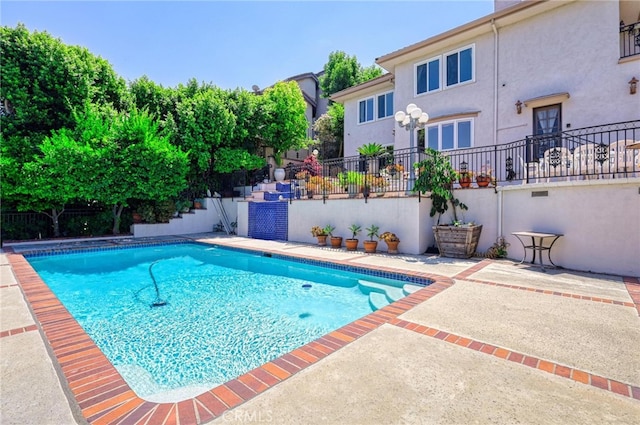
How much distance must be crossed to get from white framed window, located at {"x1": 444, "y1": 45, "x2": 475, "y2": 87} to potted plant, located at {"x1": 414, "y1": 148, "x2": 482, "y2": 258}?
18.9 feet

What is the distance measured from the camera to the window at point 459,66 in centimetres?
1312

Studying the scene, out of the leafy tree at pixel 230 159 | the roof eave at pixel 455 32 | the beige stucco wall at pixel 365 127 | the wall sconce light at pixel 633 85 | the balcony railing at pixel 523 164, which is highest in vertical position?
the roof eave at pixel 455 32

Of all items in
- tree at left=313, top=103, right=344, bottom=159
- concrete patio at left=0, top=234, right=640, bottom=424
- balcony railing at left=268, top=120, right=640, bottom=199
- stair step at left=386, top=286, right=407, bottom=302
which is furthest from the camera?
tree at left=313, top=103, right=344, bottom=159

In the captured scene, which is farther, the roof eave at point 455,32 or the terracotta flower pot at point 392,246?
the roof eave at point 455,32

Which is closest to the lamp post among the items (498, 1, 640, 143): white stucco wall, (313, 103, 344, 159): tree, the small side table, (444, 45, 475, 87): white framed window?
the small side table

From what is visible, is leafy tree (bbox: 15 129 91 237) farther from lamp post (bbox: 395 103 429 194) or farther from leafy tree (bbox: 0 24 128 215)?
lamp post (bbox: 395 103 429 194)

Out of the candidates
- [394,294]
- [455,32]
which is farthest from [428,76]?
[394,294]

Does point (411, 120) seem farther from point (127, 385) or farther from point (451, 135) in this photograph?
point (127, 385)

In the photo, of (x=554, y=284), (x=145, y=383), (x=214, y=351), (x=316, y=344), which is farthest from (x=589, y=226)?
(x=145, y=383)

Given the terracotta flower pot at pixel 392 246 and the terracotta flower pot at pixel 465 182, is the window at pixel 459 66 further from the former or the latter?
the terracotta flower pot at pixel 392 246

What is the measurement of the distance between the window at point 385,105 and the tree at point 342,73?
39.0 feet

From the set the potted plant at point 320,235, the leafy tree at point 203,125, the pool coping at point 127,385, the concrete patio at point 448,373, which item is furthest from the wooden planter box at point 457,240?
the leafy tree at point 203,125

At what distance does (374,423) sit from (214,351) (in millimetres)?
2919

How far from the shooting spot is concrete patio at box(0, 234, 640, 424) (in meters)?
2.15
